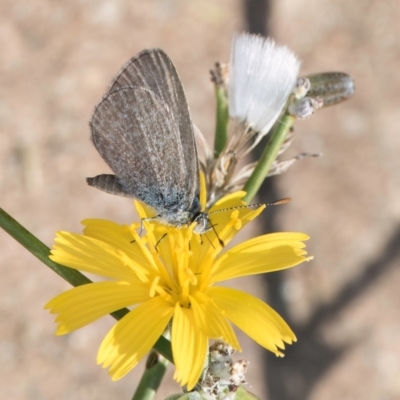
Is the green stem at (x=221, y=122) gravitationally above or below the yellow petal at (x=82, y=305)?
above

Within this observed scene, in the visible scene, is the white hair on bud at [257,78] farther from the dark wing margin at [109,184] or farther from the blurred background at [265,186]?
the blurred background at [265,186]

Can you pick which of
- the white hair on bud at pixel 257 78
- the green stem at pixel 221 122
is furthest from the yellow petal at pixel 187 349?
the white hair on bud at pixel 257 78

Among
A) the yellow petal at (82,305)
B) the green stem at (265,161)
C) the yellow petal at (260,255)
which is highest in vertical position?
the green stem at (265,161)

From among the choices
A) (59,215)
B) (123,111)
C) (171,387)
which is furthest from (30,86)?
(123,111)

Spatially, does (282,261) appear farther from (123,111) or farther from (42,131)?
(42,131)

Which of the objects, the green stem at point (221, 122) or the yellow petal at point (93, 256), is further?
A: the green stem at point (221, 122)

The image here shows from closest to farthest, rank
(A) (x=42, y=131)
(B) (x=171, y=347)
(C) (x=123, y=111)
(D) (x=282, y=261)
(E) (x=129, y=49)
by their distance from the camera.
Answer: (B) (x=171, y=347), (D) (x=282, y=261), (C) (x=123, y=111), (A) (x=42, y=131), (E) (x=129, y=49)
